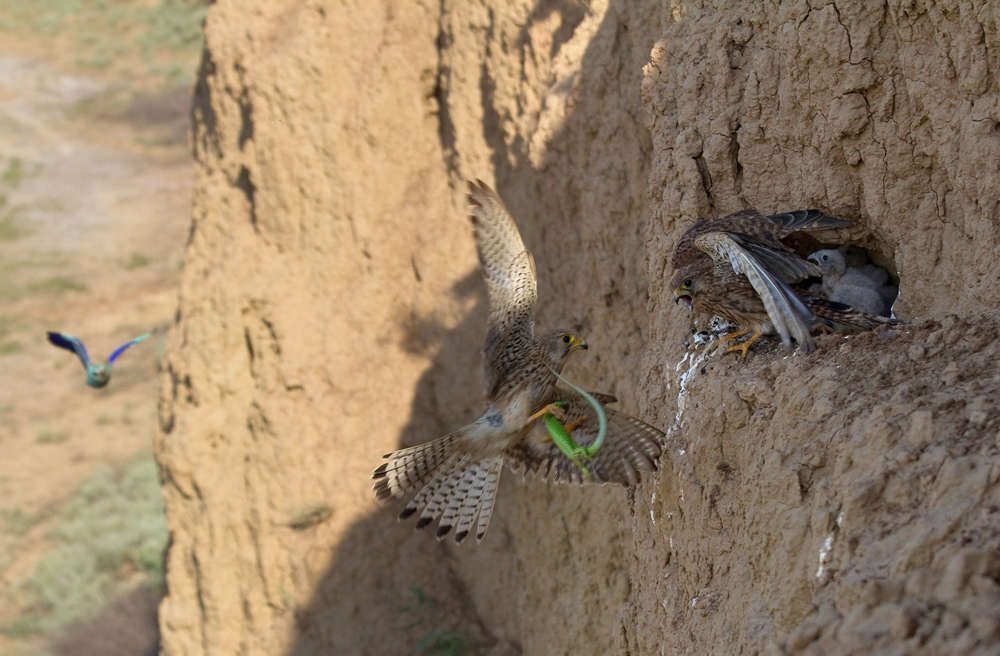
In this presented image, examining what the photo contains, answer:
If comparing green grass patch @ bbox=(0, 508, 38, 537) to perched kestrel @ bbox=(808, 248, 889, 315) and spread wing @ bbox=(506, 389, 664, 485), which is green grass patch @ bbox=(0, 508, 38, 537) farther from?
perched kestrel @ bbox=(808, 248, 889, 315)

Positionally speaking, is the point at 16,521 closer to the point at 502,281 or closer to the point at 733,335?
the point at 502,281

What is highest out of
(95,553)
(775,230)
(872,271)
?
(775,230)

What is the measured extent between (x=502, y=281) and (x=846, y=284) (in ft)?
5.85

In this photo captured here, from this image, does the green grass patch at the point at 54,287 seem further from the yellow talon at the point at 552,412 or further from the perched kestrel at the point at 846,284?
the perched kestrel at the point at 846,284

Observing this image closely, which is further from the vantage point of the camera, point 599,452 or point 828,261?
point 599,452

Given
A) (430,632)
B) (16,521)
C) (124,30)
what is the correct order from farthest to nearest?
(124,30) < (16,521) < (430,632)

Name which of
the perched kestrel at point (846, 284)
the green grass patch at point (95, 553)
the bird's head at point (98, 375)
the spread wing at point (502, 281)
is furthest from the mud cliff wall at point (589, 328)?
the green grass patch at point (95, 553)

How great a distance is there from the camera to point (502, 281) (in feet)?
15.6

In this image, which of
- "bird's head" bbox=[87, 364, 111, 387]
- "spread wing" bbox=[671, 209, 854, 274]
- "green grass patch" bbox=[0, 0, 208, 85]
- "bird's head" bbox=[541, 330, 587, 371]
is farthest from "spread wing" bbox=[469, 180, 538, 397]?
"green grass patch" bbox=[0, 0, 208, 85]

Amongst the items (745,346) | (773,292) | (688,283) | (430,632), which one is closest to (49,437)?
(430,632)

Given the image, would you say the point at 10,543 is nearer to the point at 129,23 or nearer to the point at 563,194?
the point at 563,194

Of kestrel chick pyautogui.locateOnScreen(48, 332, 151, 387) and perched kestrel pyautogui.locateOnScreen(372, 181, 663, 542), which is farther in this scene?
kestrel chick pyautogui.locateOnScreen(48, 332, 151, 387)

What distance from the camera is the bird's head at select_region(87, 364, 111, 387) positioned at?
955cm

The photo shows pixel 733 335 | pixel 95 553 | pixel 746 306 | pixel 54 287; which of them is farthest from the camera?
pixel 54 287
